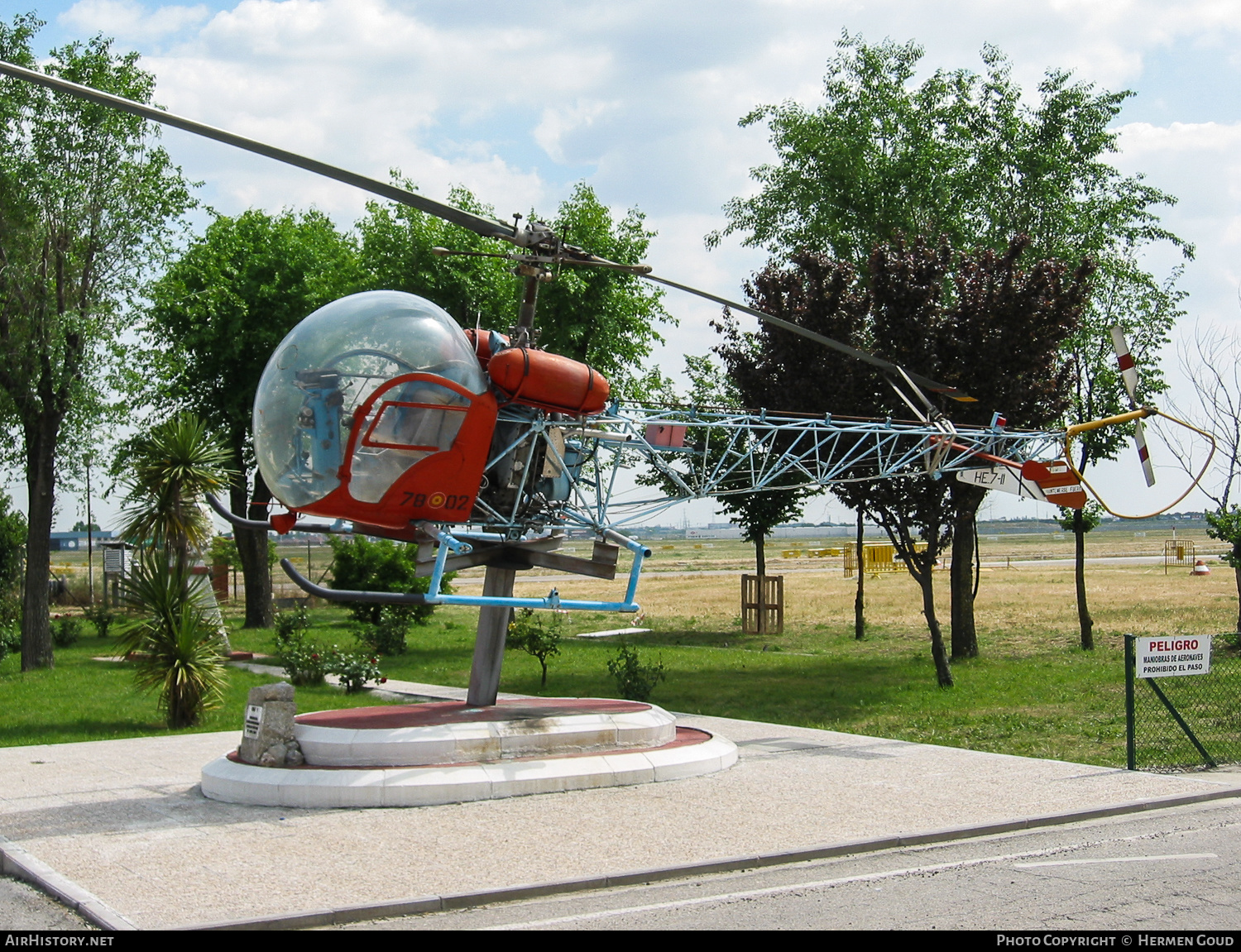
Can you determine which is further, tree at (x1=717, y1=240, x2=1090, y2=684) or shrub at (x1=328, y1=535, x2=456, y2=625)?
shrub at (x1=328, y1=535, x2=456, y2=625)

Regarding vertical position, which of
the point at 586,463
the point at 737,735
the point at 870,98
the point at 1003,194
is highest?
the point at 870,98

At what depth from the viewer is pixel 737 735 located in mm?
15688

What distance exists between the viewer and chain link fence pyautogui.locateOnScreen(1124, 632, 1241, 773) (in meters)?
13.4

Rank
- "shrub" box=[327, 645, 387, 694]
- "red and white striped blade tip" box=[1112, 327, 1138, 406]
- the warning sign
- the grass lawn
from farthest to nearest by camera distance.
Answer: "shrub" box=[327, 645, 387, 694]
the grass lawn
"red and white striped blade tip" box=[1112, 327, 1138, 406]
the warning sign

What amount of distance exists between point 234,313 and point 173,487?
13.0 m

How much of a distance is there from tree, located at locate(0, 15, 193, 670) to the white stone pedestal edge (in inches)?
586

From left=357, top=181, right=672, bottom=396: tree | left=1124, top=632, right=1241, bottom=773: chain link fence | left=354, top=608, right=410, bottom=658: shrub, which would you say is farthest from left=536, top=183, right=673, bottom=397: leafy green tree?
left=1124, top=632, right=1241, bottom=773: chain link fence

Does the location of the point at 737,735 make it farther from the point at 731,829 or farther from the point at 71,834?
the point at 71,834

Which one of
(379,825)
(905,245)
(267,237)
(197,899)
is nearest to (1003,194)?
(905,245)

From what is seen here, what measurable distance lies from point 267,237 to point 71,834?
24990mm

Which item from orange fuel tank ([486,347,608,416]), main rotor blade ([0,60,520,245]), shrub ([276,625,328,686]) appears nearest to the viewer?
main rotor blade ([0,60,520,245])

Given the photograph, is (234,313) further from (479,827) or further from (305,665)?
(479,827)

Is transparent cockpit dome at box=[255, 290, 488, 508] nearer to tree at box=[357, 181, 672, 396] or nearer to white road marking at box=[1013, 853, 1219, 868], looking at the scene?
white road marking at box=[1013, 853, 1219, 868]

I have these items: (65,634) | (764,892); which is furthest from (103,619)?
(764,892)
